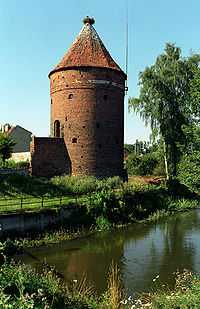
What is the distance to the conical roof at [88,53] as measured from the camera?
29016mm

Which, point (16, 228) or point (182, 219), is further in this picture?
point (182, 219)

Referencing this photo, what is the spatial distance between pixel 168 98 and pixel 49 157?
9643mm

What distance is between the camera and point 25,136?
48.1 m

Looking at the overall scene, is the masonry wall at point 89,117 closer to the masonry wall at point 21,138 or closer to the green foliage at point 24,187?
the green foliage at point 24,187

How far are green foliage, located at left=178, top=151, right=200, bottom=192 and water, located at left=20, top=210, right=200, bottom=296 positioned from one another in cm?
255

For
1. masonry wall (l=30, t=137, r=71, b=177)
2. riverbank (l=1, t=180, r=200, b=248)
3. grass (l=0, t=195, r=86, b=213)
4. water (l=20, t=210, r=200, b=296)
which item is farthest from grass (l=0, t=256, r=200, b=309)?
masonry wall (l=30, t=137, r=71, b=177)

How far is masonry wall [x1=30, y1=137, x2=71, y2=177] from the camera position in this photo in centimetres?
2820

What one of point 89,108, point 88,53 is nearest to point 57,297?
point 89,108

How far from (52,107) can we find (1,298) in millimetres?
26414

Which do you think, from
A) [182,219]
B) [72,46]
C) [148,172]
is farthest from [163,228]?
[148,172]

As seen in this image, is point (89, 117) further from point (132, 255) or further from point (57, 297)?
point (57, 297)

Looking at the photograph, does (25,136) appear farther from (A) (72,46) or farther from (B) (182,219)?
(B) (182,219)

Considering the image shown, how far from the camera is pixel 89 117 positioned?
28.5m

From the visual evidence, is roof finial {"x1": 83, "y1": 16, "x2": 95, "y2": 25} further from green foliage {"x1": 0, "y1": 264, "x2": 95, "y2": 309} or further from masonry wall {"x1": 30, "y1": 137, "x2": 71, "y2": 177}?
green foliage {"x1": 0, "y1": 264, "x2": 95, "y2": 309}
